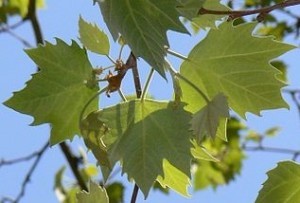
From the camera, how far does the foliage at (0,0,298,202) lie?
877 mm

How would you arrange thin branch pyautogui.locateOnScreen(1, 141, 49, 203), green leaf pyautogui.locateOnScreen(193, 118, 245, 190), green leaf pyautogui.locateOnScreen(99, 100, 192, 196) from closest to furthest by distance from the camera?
green leaf pyautogui.locateOnScreen(99, 100, 192, 196)
thin branch pyautogui.locateOnScreen(1, 141, 49, 203)
green leaf pyautogui.locateOnScreen(193, 118, 245, 190)

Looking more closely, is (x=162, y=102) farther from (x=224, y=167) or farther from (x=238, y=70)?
(x=224, y=167)

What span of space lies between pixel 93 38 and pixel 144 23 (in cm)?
21

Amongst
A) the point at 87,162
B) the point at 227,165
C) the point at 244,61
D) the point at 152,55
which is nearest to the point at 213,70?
the point at 244,61

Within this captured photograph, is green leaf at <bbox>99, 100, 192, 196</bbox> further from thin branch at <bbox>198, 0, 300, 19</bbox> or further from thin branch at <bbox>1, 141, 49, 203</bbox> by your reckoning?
thin branch at <bbox>1, 141, 49, 203</bbox>

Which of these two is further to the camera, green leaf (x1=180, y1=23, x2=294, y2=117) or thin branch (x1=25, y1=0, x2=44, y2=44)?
thin branch (x1=25, y1=0, x2=44, y2=44)

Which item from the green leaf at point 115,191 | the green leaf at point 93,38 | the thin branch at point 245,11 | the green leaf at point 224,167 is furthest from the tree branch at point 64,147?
the thin branch at point 245,11

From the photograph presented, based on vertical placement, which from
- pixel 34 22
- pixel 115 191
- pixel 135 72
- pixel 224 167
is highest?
pixel 135 72

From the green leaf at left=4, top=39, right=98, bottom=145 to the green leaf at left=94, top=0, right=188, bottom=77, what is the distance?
172 millimetres

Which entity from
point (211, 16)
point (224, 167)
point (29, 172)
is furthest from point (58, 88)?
point (224, 167)

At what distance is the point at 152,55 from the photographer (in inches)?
30.0

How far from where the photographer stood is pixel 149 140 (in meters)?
0.88

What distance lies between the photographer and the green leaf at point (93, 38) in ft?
3.20

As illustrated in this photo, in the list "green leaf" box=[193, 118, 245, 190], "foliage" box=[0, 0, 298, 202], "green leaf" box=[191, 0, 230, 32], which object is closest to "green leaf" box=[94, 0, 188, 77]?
"foliage" box=[0, 0, 298, 202]
